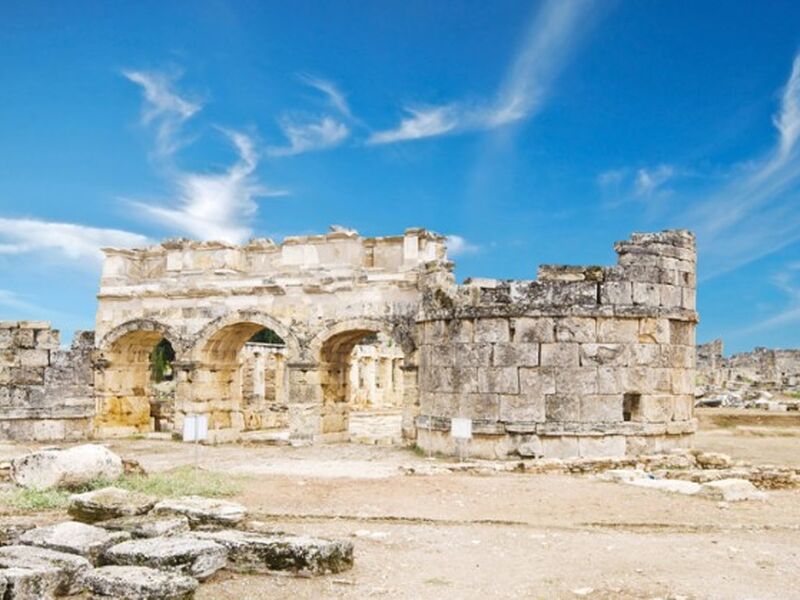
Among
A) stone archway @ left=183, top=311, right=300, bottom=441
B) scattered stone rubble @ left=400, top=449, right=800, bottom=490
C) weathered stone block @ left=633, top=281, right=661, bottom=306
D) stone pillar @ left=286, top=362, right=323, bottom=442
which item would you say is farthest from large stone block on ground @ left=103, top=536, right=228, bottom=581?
stone archway @ left=183, top=311, right=300, bottom=441

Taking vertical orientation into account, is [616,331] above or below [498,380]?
above

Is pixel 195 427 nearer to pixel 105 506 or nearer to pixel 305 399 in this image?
pixel 105 506

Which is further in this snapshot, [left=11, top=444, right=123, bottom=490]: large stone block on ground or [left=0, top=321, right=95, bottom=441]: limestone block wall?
[left=0, top=321, right=95, bottom=441]: limestone block wall

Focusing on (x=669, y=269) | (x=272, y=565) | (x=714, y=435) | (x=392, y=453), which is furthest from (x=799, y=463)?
(x=272, y=565)

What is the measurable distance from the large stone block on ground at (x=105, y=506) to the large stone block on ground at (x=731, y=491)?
652cm

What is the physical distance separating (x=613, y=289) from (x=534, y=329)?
1.43 metres

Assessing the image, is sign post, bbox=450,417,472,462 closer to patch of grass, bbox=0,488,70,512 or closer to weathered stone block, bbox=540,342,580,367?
weathered stone block, bbox=540,342,580,367

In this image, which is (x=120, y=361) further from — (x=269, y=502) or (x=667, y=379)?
(x=667, y=379)

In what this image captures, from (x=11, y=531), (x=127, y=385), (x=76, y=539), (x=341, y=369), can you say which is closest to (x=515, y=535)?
(x=76, y=539)

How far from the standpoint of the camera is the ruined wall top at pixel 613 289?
13555 mm

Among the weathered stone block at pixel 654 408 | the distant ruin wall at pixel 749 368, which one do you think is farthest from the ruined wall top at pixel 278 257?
the distant ruin wall at pixel 749 368

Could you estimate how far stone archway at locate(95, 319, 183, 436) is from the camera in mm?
19578

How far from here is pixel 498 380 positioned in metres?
13.6

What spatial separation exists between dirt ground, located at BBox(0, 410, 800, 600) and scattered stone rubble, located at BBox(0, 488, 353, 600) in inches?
6.4
